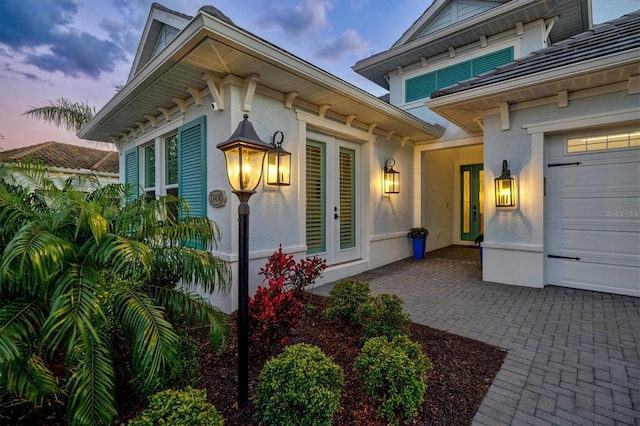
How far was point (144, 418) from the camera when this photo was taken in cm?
130

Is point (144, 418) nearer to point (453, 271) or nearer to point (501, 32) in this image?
point (453, 271)

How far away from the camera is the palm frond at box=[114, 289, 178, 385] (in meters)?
1.48

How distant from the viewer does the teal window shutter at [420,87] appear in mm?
7012

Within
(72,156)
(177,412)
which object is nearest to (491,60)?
(177,412)

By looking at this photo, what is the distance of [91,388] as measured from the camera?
4.48 feet

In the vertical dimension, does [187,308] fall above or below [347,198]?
below

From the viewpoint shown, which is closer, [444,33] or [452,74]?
[444,33]

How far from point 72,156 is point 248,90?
11868 mm

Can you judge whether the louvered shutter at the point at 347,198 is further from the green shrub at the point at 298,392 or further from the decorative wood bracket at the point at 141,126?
the decorative wood bracket at the point at 141,126

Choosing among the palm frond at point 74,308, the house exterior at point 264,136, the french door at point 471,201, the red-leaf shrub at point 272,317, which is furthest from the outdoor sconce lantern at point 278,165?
the french door at point 471,201

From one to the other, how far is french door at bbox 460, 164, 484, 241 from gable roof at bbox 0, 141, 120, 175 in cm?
1237

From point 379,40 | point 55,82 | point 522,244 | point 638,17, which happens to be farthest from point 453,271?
point 55,82

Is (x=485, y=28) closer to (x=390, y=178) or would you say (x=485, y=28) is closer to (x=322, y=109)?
(x=390, y=178)

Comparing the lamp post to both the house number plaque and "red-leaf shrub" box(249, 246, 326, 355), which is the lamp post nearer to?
"red-leaf shrub" box(249, 246, 326, 355)
